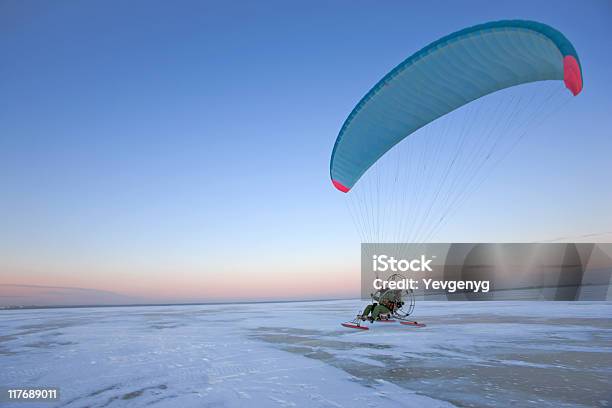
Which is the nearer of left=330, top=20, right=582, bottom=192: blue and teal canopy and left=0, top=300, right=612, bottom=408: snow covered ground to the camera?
left=0, top=300, right=612, bottom=408: snow covered ground

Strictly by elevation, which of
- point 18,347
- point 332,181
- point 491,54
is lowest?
point 18,347

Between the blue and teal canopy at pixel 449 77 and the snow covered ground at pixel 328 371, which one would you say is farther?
the blue and teal canopy at pixel 449 77

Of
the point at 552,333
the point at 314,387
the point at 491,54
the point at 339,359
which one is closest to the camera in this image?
the point at 314,387

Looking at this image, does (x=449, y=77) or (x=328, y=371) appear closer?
(x=328, y=371)

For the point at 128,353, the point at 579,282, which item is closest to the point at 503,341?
the point at 128,353

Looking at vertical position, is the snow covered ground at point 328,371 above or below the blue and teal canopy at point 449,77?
below

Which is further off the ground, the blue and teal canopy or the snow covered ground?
the blue and teal canopy

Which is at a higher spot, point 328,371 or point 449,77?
point 449,77

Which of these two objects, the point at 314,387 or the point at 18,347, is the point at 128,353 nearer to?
the point at 18,347
